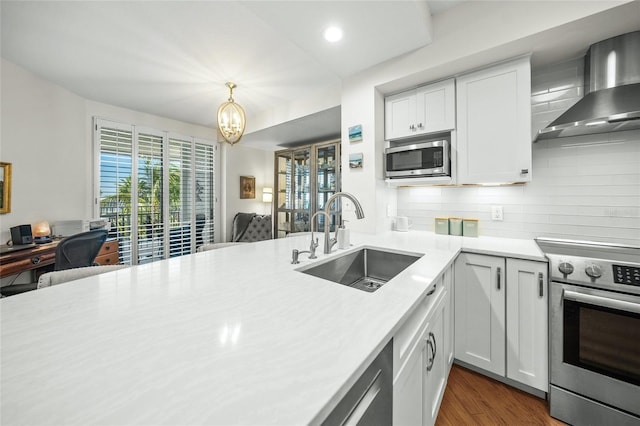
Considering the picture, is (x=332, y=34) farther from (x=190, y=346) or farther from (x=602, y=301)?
(x=602, y=301)

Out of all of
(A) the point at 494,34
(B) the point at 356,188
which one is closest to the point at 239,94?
(B) the point at 356,188

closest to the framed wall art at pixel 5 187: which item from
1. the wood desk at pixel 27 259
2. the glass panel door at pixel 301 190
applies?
the wood desk at pixel 27 259

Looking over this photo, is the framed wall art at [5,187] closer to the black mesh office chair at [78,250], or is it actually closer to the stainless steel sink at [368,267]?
the black mesh office chair at [78,250]

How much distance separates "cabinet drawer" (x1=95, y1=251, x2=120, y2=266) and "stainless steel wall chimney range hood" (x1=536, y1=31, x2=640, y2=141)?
4527 millimetres

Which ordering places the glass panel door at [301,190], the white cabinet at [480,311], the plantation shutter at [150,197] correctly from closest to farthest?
the white cabinet at [480,311] → the plantation shutter at [150,197] → the glass panel door at [301,190]

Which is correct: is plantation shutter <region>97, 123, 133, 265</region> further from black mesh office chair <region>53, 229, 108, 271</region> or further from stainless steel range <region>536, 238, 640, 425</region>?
stainless steel range <region>536, 238, 640, 425</region>

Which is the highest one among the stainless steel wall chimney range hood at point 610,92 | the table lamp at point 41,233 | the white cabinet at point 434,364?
the stainless steel wall chimney range hood at point 610,92

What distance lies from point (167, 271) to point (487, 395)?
6.93 feet

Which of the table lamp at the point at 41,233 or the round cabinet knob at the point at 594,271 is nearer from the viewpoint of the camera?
the round cabinet knob at the point at 594,271

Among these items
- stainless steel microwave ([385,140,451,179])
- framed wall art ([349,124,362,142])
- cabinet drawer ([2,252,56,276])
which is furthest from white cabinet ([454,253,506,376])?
cabinet drawer ([2,252,56,276])

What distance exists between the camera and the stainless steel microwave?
2061mm

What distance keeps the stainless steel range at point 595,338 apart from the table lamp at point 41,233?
14.0ft

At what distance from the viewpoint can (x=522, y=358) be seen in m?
1.57

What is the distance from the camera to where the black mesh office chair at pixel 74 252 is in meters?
1.78
